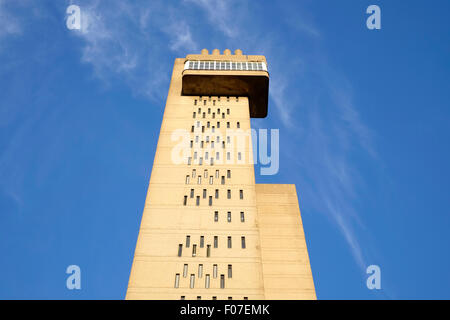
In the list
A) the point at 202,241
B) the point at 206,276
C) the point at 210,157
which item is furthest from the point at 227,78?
the point at 206,276

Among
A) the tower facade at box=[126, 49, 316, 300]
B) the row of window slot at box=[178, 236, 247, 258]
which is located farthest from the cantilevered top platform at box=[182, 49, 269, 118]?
the row of window slot at box=[178, 236, 247, 258]

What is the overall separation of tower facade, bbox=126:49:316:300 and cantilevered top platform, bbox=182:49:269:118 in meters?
0.14

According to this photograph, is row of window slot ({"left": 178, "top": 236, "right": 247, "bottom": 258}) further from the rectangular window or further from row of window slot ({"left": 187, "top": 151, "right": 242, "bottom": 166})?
row of window slot ({"left": 187, "top": 151, "right": 242, "bottom": 166})

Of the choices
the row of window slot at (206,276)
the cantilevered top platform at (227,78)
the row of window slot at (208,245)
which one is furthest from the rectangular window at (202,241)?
the cantilevered top platform at (227,78)

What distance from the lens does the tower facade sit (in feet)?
101

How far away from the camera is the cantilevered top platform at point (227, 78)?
51.2m

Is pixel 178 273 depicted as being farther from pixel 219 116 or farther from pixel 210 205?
pixel 219 116

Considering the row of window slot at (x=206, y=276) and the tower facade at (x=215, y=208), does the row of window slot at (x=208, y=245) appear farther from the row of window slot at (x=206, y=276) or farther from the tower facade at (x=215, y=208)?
the row of window slot at (x=206, y=276)

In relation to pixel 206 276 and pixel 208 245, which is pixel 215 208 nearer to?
pixel 208 245

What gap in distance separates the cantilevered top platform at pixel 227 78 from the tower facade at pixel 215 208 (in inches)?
5.4

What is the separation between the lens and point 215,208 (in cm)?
3638

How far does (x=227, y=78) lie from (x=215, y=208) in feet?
70.9
